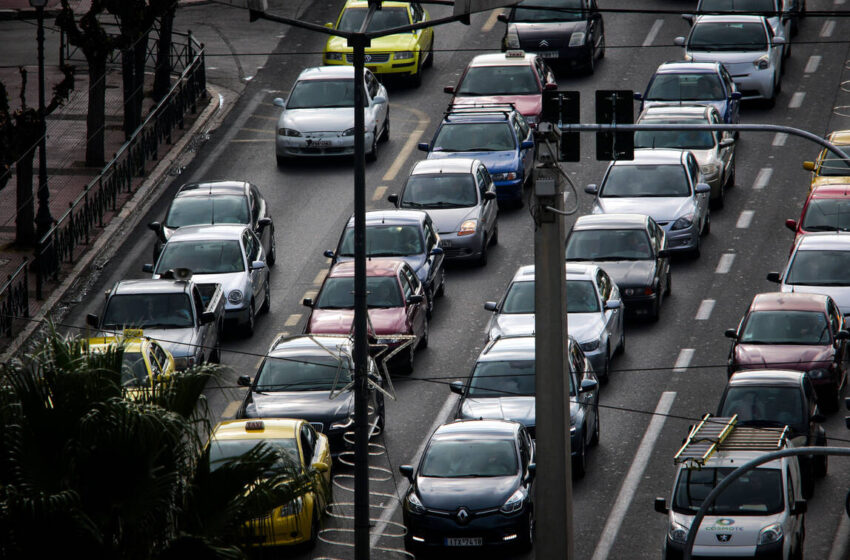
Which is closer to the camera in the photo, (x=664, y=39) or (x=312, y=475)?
(x=312, y=475)

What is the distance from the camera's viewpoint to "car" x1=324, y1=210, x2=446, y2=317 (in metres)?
31.0

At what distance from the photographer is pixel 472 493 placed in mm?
22688

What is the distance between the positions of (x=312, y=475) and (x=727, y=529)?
1025cm

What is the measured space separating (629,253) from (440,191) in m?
4.37

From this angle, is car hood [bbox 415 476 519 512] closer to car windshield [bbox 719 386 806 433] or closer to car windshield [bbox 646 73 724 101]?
car windshield [bbox 719 386 806 433]

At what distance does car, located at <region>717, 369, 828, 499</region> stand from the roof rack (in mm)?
902

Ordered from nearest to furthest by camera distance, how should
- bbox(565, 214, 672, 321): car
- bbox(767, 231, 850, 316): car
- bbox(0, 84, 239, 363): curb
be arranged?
bbox(767, 231, 850, 316): car < bbox(565, 214, 672, 321): car < bbox(0, 84, 239, 363): curb

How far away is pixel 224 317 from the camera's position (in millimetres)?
29828

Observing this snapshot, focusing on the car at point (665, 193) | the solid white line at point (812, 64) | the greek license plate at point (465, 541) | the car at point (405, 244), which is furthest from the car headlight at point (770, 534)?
the solid white line at point (812, 64)

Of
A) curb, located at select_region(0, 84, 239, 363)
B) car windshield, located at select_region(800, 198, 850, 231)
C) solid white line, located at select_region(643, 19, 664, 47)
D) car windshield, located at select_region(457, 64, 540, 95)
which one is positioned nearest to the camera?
curb, located at select_region(0, 84, 239, 363)

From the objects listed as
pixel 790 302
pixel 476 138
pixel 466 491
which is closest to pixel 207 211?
pixel 476 138

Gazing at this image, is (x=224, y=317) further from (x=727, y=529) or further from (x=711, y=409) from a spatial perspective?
(x=727, y=529)

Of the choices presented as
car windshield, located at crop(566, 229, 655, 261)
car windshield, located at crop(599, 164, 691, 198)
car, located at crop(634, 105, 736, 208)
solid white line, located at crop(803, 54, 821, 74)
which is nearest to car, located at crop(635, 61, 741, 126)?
car, located at crop(634, 105, 736, 208)

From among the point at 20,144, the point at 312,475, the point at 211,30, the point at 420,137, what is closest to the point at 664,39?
the point at 420,137
